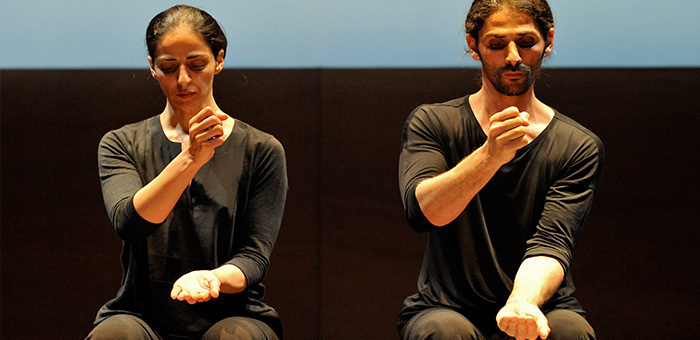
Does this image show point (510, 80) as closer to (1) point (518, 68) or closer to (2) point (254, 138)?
(1) point (518, 68)

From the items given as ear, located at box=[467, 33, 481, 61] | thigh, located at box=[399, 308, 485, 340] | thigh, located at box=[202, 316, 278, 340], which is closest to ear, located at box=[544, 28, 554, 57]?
ear, located at box=[467, 33, 481, 61]

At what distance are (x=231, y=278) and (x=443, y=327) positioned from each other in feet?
1.27

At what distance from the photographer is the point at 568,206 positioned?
1544 mm

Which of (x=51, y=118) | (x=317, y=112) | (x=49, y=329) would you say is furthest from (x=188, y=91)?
(x=49, y=329)

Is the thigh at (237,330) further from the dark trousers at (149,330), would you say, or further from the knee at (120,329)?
the knee at (120,329)

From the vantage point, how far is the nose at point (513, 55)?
5.03 feet

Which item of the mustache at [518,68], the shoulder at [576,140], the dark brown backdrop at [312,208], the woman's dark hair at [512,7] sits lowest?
the dark brown backdrop at [312,208]

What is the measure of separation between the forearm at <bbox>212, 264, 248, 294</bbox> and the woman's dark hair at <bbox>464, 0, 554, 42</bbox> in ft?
2.05

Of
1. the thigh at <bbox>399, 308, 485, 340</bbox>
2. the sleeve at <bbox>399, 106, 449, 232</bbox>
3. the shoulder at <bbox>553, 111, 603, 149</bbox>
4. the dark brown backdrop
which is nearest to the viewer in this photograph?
the thigh at <bbox>399, 308, 485, 340</bbox>

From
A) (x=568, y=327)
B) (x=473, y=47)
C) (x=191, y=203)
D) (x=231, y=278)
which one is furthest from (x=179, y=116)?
(x=568, y=327)

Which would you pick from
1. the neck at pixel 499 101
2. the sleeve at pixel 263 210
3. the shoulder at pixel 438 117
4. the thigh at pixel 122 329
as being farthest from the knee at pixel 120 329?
the neck at pixel 499 101

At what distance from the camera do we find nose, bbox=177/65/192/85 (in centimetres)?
159

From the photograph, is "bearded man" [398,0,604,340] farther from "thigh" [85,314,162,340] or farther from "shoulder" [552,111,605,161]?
"thigh" [85,314,162,340]

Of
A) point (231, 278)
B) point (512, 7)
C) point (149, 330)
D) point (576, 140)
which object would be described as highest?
point (512, 7)
